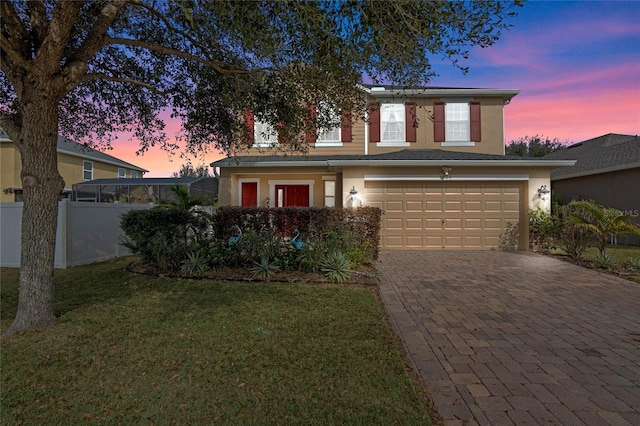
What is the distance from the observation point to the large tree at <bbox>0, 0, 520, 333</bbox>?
12.2 feet

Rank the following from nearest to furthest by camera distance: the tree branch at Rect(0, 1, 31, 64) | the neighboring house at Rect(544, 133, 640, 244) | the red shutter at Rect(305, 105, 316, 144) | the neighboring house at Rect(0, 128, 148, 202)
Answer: the tree branch at Rect(0, 1, 31, 64) < the red shutter at Rect(305, 105, 316, 144) < the neighboring house at Rect(544, 133, 640, 244) < the neighboring house at Rect(0, 128, 148, 202)

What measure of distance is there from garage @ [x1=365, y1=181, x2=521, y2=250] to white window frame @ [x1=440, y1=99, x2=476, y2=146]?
3169 millimetres

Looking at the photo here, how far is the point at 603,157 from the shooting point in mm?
15289

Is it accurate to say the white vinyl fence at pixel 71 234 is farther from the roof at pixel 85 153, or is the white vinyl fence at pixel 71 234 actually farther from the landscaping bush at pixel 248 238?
the roof at pixel 85 153

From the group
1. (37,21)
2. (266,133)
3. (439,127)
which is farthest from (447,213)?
(37,21)

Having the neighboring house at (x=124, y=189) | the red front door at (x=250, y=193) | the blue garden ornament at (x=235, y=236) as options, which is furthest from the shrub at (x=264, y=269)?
the neighboring house at (x=124, y=189)

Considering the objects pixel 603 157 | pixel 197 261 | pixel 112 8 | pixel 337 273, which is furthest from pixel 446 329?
pixel 603 157

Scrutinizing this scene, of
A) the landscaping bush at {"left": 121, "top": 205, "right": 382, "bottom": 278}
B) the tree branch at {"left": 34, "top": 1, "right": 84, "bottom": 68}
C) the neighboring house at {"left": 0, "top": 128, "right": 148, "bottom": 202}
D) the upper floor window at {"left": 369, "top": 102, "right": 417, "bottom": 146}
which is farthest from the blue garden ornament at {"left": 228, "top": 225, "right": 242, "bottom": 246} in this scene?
the neighboring house at {"left": 0, "top": 128, "right": 148, "bottom": 202}

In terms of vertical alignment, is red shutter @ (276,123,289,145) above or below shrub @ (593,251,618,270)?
above

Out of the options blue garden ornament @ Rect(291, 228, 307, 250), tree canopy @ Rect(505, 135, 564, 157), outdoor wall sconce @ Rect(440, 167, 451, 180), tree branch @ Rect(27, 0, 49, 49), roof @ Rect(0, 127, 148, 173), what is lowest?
blue garden ornament @ Rect(291, 228, 307, 250)

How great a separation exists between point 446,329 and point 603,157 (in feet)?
55.5

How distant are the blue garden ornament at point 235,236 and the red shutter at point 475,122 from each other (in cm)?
1080

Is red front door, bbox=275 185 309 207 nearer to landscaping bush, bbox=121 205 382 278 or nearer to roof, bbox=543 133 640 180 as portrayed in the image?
landscaping bush, bbox=121 205 382 278

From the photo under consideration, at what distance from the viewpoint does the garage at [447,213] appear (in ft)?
35.4
